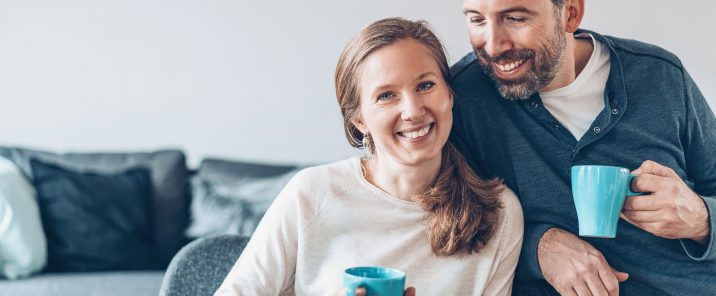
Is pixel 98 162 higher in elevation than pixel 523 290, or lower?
lower

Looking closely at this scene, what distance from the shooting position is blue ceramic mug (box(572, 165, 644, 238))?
143 centimetres

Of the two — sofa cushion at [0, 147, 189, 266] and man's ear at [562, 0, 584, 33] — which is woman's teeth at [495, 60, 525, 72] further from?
sofa cushion at [0, 147, 189, 266]

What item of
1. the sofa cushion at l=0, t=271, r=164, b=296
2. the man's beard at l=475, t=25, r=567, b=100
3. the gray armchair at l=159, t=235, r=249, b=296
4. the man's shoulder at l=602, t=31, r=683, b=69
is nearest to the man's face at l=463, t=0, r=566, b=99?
the man's beard at l=475, t=25, r=567, b=100

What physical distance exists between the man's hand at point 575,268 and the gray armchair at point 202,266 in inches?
22.9

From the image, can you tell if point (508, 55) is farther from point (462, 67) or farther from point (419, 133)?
point (419, 133)

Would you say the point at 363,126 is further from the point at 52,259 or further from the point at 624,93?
the point at 52,259

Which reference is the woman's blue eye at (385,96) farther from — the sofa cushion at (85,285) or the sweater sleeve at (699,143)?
the sofa cushion at (85,285)

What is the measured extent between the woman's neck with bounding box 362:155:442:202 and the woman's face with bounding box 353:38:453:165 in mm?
45

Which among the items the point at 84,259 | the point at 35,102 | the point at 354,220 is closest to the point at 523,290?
the point at 354,220

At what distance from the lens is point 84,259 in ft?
10.8

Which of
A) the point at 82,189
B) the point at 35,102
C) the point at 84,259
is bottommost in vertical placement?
the point at 84,259

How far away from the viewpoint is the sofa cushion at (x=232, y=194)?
3316mm

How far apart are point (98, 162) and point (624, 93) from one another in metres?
2.39

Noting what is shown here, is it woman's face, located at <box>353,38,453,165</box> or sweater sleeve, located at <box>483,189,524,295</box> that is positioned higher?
woman's face, located at <box>353,38,453,165</box>
